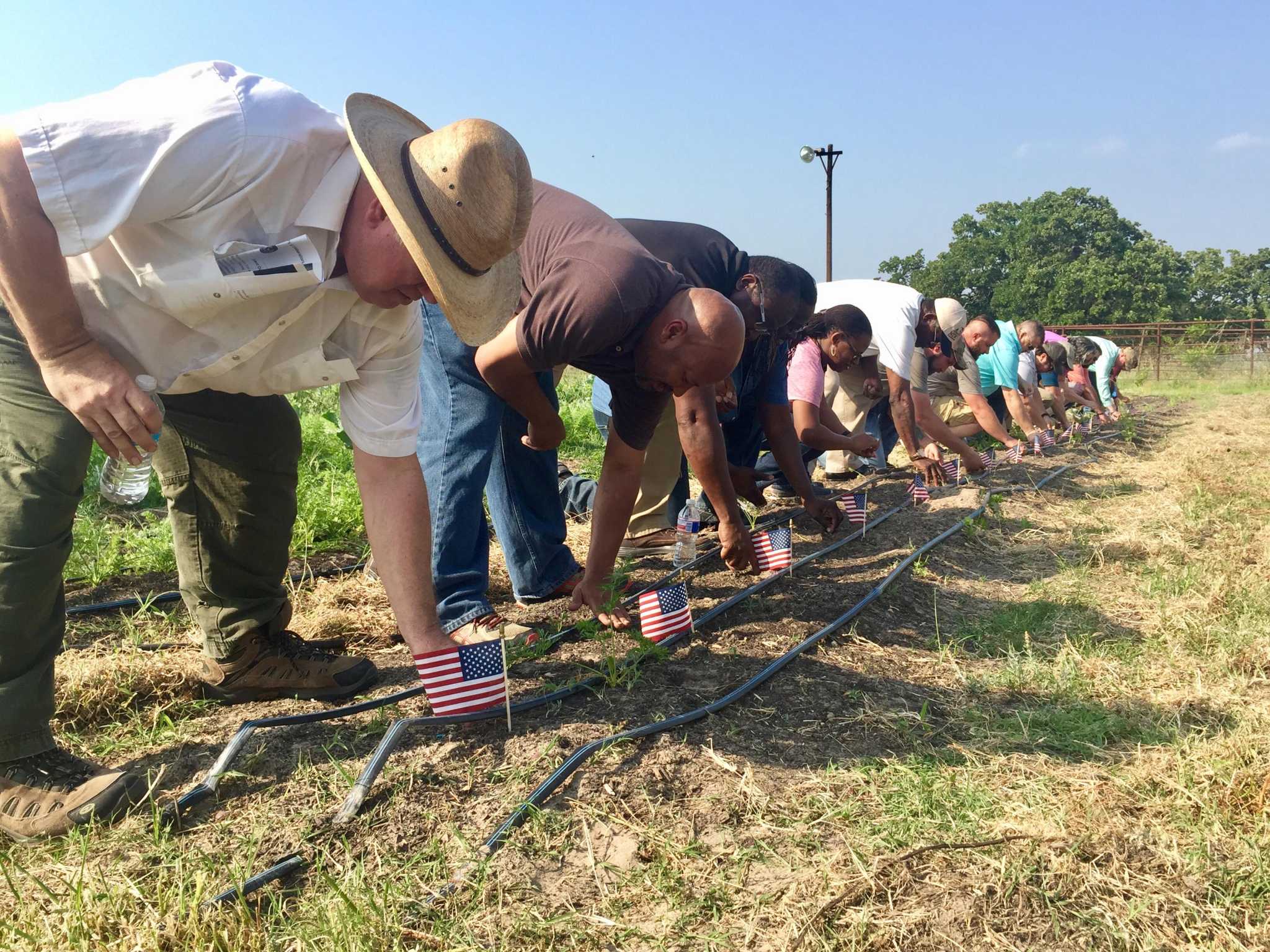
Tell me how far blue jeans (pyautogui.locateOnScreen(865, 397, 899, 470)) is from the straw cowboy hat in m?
5.61

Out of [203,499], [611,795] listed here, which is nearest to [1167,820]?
[611,795]

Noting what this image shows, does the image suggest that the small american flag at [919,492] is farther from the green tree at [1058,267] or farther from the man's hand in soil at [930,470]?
the green tree at [1058,267]

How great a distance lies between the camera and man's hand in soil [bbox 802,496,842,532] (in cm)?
502

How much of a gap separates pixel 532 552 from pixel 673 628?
86cm

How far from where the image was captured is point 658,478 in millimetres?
5008

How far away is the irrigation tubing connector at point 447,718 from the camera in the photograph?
2127 mm

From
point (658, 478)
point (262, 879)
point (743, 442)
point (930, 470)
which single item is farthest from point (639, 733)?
point (930, 470)

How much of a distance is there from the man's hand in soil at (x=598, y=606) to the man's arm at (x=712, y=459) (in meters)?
0.62

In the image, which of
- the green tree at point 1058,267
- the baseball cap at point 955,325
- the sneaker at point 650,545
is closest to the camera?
the sneaker at point 650,545

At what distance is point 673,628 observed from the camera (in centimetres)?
317

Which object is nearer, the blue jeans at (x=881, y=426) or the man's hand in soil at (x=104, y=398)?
the man's hand in soil at (x=104, y=398)

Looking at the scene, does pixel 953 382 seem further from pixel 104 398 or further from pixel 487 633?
pixel 104 398

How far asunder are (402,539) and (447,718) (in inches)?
19.1

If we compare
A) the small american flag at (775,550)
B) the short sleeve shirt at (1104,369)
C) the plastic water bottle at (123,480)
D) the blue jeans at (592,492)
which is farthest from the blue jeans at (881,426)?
the short sleeve shirt at (1104,369)
